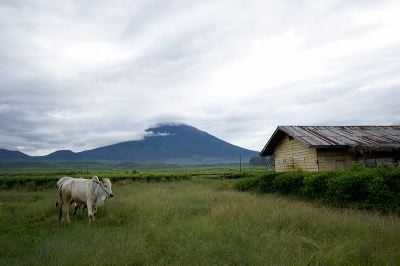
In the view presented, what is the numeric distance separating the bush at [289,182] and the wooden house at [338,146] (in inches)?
91.1

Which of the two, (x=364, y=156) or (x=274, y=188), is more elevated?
(x=364, y=156)

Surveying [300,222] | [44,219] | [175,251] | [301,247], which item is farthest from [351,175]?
[44,219]

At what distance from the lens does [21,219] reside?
12.2 m

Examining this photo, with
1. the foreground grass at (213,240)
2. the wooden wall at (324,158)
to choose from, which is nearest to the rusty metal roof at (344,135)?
the wooden wall at (324,158)

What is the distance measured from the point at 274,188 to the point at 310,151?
3.43 m

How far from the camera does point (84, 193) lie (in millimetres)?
12492

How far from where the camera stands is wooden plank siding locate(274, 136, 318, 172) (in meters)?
20.6

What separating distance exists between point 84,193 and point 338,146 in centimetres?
1344

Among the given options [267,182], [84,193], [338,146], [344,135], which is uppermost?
[344,135]

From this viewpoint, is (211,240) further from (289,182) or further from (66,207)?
(289,182)

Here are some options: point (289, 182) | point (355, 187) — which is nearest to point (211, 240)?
point (355, 187)

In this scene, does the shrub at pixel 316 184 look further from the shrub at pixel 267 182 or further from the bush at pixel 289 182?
the shrub at pixel 267 182

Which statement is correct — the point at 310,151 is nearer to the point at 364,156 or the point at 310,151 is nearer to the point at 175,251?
the point at 364,156

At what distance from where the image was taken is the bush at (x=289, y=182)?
55.8ft
